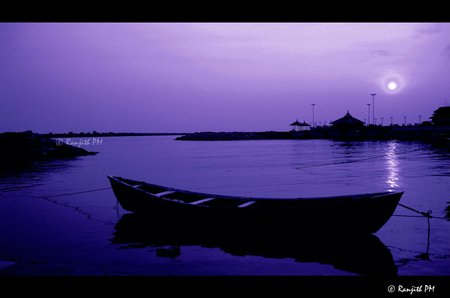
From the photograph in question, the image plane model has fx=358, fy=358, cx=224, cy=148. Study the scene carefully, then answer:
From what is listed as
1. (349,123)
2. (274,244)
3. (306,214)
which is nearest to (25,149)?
(274,244)

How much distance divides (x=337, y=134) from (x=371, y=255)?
9458 centimetres

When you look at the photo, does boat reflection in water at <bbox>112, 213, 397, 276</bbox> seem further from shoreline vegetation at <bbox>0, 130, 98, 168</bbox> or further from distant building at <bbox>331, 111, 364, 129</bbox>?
distant building at <bbox>331, 111, 364, 129</bbox>

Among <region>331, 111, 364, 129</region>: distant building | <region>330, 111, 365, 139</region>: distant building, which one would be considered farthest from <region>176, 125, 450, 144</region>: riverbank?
<region>331, 111, 364, 129</region>: distant building

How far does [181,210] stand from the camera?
399 inches

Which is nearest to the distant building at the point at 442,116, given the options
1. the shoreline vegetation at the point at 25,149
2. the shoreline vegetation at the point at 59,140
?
the shoreline vegetation at the point at 59,140

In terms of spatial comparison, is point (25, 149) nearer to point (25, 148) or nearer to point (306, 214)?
→ point (25, 148)

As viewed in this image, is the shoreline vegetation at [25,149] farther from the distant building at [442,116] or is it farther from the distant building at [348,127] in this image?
the distant building at [442,116]

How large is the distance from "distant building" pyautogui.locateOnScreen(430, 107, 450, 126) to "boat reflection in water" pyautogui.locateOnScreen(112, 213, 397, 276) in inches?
3222

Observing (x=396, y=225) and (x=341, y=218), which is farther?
(x=396, y=225)
